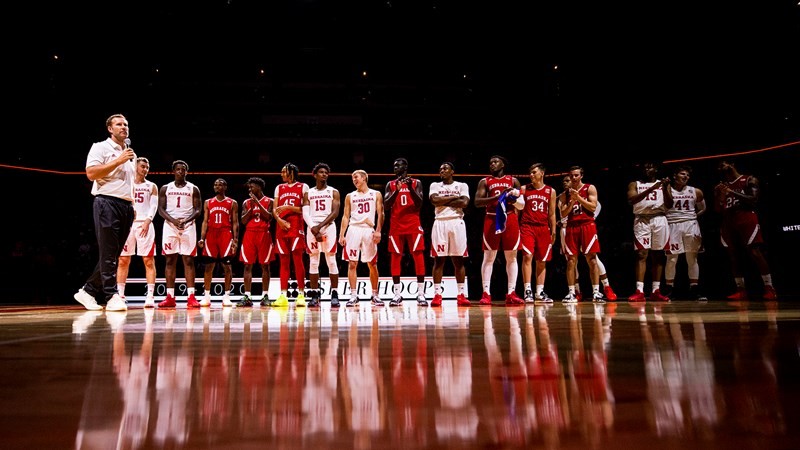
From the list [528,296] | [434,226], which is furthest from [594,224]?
[434,226]

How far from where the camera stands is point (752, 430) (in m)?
0.56

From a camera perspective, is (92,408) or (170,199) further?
(170,199)

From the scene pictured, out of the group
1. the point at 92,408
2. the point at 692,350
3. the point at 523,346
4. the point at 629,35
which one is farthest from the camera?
the point at 629,35

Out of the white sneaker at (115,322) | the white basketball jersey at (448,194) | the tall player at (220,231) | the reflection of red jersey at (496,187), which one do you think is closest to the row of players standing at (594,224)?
the reflection of red jersey at (496,187)

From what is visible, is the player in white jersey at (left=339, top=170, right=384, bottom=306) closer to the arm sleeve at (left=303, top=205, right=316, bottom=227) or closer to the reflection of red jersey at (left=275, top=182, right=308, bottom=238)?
the arm sleeve at (left=303, top=205, right=316, bottom=227)

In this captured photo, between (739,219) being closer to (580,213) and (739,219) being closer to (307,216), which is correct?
(580,213)

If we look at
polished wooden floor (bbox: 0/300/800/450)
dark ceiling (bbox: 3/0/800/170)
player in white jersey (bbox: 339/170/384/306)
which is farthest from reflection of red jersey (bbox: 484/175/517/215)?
dark ceiling (bbox: 3/0/800/170)

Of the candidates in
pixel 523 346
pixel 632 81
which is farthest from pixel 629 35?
pixel 523 346

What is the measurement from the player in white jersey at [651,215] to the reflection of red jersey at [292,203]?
4.04 meters

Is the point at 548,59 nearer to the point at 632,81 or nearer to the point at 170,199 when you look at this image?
the point at 632,81

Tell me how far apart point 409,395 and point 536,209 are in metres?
5.69

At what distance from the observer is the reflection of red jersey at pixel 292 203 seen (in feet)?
19.5

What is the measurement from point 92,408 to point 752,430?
2.65 ft

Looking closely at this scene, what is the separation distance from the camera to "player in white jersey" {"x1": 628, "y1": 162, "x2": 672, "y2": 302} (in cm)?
651
